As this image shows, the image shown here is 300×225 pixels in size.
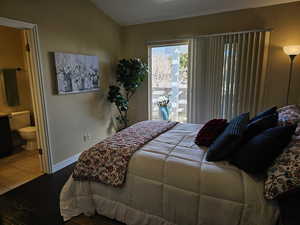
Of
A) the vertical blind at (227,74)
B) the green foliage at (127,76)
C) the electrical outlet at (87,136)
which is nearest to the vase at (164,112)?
the vertical blind at (227,74)

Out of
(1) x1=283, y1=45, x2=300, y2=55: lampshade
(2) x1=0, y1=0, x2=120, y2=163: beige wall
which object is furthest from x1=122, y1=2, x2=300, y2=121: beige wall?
(2) x1=0, y1=0, x2=120, y2=163: beige wall

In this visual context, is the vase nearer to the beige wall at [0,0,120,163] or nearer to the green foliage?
the green foliage

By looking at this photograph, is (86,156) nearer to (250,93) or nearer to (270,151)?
(270,151)

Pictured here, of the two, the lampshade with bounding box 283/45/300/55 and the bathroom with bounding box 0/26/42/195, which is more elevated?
the lampshade with bounding box 283/45/300/55

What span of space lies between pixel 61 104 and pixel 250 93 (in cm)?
315

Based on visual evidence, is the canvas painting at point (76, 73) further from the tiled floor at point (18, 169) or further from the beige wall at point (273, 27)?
the beige wall at point (273, 27)

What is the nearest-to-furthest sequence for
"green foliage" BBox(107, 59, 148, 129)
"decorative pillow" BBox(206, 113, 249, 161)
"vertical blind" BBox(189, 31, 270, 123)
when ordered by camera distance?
"decorative pillow" BBox(206, 113, 249, 161), "vertical blind" BBox(189, 31, 270, 123), "green foliage" BBox(107, 59, 148, 129)

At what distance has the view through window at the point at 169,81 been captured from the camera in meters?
3.87

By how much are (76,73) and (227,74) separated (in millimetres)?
2623

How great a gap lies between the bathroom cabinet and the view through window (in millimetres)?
2850

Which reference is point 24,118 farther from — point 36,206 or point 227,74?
point 227,74

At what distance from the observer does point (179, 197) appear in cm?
147

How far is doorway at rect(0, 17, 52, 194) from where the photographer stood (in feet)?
8.08

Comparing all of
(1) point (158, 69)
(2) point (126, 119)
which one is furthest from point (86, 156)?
(1) point (158, 69)
